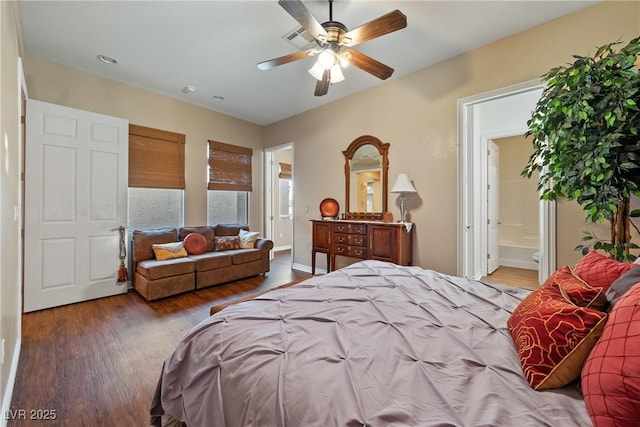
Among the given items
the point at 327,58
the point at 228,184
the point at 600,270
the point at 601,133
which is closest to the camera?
the point at 600,270

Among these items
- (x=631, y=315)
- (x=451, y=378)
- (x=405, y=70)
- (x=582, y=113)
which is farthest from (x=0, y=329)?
(x=405, y=70)

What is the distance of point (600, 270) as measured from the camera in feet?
3.99

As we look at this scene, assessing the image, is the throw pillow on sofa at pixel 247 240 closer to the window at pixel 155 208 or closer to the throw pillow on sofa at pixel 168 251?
the throw pillow on sofa at pixel 168 251

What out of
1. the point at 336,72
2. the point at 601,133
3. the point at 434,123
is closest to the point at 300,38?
the point at 336,72

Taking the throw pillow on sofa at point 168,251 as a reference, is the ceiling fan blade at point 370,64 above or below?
above

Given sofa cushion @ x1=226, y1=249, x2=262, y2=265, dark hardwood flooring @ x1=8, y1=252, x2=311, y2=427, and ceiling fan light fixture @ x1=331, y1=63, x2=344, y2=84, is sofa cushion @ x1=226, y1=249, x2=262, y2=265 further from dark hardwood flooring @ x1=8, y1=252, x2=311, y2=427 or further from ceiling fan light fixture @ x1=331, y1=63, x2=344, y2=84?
ceiling fan light fixture @ x1=331, y1=63, x2=344, y2=84

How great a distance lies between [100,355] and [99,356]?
0.01 m

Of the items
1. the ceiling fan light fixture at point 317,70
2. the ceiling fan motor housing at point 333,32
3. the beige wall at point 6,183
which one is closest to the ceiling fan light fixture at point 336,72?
the ceiling fan light fixture at point 317,70

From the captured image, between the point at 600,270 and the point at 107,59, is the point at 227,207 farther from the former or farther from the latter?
the point at 600,270

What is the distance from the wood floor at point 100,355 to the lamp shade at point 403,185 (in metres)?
2.56

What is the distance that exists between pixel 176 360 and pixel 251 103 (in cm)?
428

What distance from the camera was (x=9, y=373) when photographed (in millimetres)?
1746

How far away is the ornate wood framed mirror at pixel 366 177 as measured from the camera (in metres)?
3.92

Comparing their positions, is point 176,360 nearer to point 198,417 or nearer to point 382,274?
point 198,417
